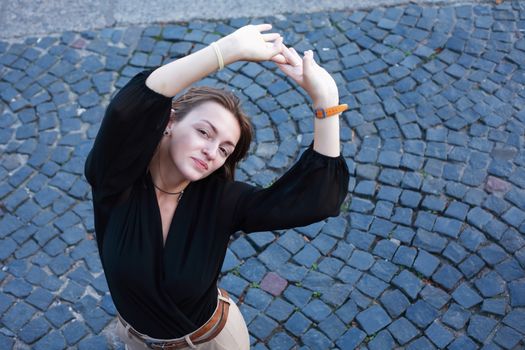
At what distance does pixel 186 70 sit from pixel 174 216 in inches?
28.1

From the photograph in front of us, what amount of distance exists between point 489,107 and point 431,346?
2.55 metres

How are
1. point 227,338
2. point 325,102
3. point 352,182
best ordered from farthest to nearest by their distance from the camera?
1. point 352,182
2. point 227,338
3. point 325,102

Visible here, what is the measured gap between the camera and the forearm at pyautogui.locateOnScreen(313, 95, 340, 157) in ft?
8.80

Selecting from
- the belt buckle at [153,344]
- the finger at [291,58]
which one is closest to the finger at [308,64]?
the finger at [291,58]

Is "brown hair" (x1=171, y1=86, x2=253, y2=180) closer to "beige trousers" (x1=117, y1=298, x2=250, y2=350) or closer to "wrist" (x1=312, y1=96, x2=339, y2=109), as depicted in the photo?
"wrist" (x1=312, y1=96, x2=339, y2=109)

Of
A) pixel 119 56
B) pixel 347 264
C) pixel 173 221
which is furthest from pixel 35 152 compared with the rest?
pixel 173 221

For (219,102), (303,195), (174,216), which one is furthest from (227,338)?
(219,102)

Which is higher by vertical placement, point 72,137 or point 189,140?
point 189,140

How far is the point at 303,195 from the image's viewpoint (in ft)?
9.06

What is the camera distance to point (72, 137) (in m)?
6.05

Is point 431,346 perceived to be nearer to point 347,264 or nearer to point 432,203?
point 347,264

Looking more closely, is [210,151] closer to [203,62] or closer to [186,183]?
[186,183]

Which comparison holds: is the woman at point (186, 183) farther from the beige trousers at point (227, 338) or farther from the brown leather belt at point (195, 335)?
the beige trousers at point (227, 338)

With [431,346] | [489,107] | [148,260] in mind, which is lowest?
[431,346]
